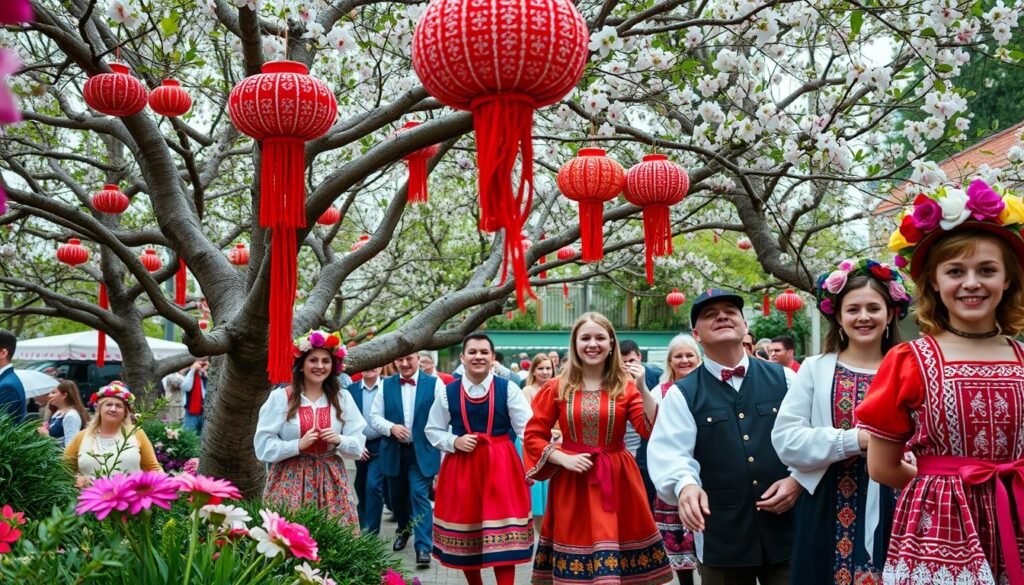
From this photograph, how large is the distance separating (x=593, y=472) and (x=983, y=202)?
319 centimetres

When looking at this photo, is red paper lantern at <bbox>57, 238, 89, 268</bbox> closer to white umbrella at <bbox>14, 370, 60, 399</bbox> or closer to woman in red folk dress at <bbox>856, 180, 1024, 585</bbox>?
white umbrella at <bbox>14, 370, 60, 399</bbox>

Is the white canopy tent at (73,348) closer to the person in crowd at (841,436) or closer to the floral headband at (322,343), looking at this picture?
the floral headband at (322,343)

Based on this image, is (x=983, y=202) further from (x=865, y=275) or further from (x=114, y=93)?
(x=114, y=93)

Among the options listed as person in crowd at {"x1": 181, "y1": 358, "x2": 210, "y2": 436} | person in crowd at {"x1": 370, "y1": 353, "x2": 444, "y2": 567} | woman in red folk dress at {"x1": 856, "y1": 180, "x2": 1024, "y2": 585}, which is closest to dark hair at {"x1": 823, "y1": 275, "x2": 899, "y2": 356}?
woman in red folk dress at {"x1": 856, "y1": 180, "x2": 1024, "y2": 585}

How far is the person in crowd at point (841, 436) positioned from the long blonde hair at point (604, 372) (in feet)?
6.27

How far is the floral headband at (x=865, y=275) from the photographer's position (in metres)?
3.73

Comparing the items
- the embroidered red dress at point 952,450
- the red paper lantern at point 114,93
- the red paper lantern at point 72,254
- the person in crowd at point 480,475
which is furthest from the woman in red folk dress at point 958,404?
the red paper lantern at point 72,254

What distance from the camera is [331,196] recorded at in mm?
4297

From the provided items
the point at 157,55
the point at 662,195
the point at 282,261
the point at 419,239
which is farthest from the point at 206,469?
the point at 419,239

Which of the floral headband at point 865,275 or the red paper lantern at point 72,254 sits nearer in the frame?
the floral headband at point 865,275

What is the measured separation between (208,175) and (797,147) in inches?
194

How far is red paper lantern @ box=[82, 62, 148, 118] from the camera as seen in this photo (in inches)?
177

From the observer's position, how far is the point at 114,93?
14.9ft

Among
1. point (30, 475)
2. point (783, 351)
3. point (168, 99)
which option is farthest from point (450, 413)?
point (783, 351)
